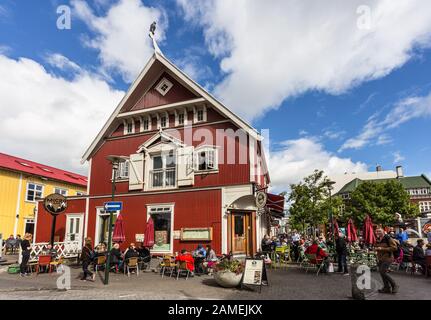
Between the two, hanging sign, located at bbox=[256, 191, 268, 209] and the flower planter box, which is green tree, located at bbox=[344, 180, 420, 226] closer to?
hanging sign, located at bbox=[256, 191, 268, 209]

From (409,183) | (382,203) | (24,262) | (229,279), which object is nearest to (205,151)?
(229,279)

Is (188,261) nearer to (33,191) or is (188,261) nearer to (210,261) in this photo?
(210,261)

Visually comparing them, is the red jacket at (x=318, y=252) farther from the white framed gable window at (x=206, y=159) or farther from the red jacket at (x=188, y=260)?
the white framed gable window at (x=206, y=159)

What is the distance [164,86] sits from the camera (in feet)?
60.3

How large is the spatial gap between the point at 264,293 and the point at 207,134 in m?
9.54

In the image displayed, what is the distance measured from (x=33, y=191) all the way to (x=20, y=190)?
1.53 meters

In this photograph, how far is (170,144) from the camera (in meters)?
17.5

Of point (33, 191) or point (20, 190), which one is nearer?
point (20, 190)

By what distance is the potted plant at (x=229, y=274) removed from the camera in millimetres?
9734

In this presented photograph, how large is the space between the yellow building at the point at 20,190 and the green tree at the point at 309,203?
2311cm

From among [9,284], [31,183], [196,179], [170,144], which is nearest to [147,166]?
[170,144]

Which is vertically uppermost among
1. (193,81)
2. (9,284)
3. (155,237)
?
(193,81)
